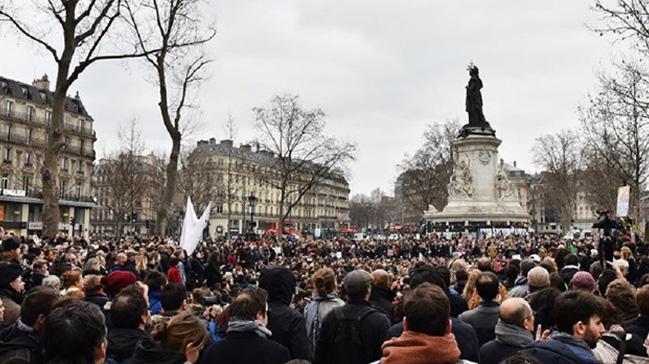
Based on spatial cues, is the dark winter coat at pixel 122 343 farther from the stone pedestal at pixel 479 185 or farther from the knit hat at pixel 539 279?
the stone pedestal at pixel 479 185

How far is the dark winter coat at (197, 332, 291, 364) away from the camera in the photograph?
13.8ft

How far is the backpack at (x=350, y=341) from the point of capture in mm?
5082

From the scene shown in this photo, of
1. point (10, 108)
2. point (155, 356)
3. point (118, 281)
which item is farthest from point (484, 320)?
point (10, 108)

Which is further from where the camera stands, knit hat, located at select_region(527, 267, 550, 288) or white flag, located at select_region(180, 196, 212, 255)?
white flag, located at select_region(180, 196, 212, 255)

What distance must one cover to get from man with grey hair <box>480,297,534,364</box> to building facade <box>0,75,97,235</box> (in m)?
58.7

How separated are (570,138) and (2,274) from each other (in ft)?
249

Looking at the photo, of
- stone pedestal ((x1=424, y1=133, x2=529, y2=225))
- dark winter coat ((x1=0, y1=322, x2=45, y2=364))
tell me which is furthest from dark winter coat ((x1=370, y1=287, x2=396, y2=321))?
stone pedestal ((x1=424, y1=133, x2=529, y2=225))

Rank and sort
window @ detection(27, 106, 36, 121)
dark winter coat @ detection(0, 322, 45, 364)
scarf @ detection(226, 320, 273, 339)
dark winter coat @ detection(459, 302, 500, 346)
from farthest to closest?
window @ detection(27, 106, 36, 121)
dark winter coat @ detection(459, 302, 500, 346)
scarf @ detection(226, 320, 273, 339)
dark winter coat @ detection(0, 322, 45, 364)

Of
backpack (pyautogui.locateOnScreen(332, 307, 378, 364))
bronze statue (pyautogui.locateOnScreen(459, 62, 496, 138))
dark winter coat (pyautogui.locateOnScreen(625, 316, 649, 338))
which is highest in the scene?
bronze statue (pyautogui.locateOnScreen(459, 62, 496, 138))

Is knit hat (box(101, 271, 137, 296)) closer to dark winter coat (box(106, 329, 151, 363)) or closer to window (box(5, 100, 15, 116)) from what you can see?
dark winter coat (box(106, 329, 151, 363))

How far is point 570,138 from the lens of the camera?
73.9 m

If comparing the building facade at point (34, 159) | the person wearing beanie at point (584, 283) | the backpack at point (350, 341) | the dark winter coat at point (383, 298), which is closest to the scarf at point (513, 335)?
the backpack at point (350, 341)

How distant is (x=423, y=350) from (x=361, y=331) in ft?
6.27

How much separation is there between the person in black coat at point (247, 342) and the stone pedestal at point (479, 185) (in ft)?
138
